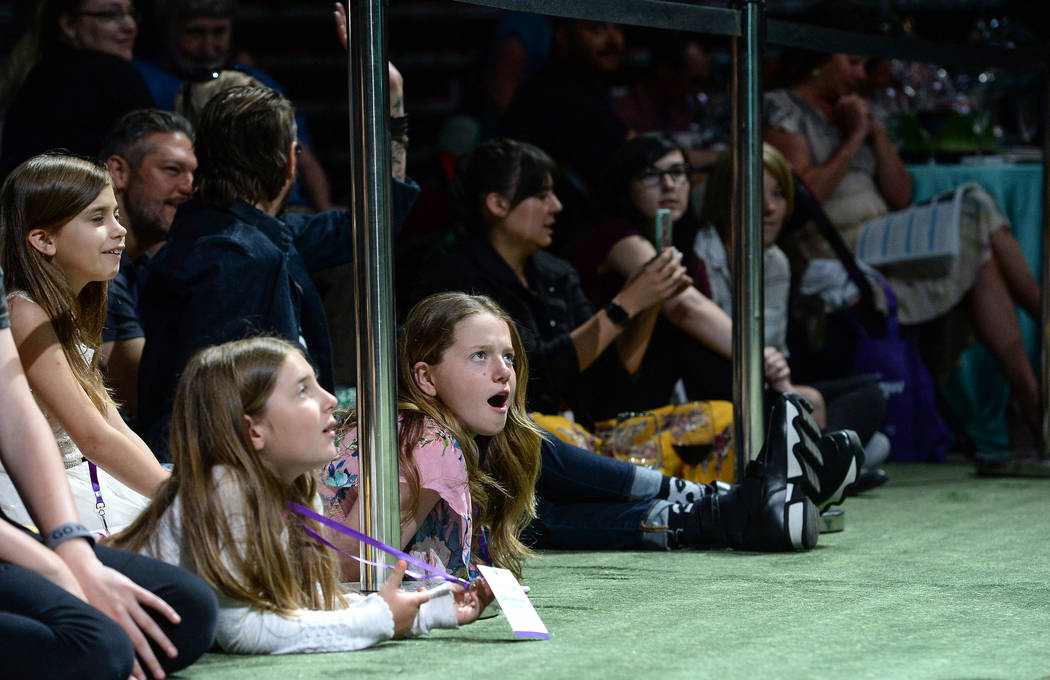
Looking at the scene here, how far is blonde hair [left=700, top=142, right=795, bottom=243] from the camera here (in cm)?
409

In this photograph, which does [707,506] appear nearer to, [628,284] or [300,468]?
[628,284]

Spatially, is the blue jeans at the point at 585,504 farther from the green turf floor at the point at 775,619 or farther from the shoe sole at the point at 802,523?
the shoe sole at the point at 802,523

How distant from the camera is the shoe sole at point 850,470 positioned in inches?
110

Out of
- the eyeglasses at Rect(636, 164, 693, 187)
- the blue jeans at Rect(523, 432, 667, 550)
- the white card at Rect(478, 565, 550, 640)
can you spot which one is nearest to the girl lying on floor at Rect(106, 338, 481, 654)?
the white card at Rect(478, 565, 550, 640)

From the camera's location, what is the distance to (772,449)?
2.74m

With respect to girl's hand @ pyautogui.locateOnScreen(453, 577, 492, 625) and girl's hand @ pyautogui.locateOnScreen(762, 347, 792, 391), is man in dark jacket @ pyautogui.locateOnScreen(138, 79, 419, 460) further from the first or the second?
girl's hand @ pyautogui.locateOnScreen(762, 347, 792, 391)

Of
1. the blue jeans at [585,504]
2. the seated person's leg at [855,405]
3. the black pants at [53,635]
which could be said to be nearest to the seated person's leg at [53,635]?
the black pants at [53,635]

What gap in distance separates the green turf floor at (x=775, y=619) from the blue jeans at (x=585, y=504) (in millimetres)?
52

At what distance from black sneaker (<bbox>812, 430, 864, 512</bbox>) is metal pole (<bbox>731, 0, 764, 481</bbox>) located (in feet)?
0.94

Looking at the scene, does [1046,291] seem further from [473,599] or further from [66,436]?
[66,436]

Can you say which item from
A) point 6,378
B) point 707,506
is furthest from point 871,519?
point 6,378

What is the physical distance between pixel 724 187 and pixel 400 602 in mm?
2415

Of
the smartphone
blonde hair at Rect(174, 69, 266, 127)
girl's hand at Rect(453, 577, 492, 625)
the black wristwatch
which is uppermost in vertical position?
blonde hair at Rect(174, 69, 266, 127)

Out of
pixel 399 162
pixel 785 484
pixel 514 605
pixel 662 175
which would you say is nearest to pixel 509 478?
pixel 514 605
